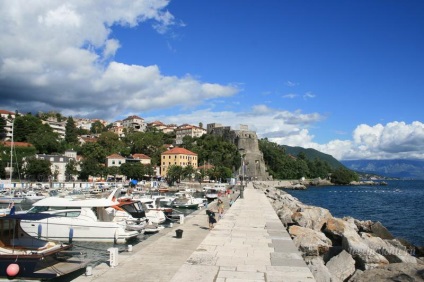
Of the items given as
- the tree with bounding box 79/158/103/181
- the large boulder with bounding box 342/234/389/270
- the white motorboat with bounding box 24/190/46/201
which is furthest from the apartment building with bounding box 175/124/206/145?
the large boulder with bounding box 342/234/389/270

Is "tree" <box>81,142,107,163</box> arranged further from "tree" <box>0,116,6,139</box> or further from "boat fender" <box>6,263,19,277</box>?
"boat fender" <box>6,263,19,277</box>

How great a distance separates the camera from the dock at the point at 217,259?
928 centimetres

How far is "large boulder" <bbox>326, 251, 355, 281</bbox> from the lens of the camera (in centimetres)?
1230

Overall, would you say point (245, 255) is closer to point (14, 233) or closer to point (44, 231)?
point (14, 233)

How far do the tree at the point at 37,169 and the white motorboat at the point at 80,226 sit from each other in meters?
64.4

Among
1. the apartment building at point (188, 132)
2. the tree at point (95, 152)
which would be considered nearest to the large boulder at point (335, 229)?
the tree at point (95, 152)

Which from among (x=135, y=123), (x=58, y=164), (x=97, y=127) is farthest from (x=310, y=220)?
(x=97, y=127)

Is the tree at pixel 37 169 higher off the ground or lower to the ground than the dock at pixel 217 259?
higher

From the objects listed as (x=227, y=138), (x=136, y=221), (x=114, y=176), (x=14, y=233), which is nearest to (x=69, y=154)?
(x=114, y=176)

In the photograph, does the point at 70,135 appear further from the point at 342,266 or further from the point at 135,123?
the point at 342,266

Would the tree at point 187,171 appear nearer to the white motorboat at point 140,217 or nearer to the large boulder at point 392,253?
the white motorboat at point 140,217

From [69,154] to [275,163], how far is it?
2819 inches

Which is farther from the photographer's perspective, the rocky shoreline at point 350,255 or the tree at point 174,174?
the tree at point 174,174

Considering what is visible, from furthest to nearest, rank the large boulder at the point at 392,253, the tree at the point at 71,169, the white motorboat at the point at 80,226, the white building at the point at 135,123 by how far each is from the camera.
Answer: the white building at the point at 135,123 → the tree at the point at 71,169 → the white motorboat at the point at 80,226 → the large boulder at the point at 392,253
